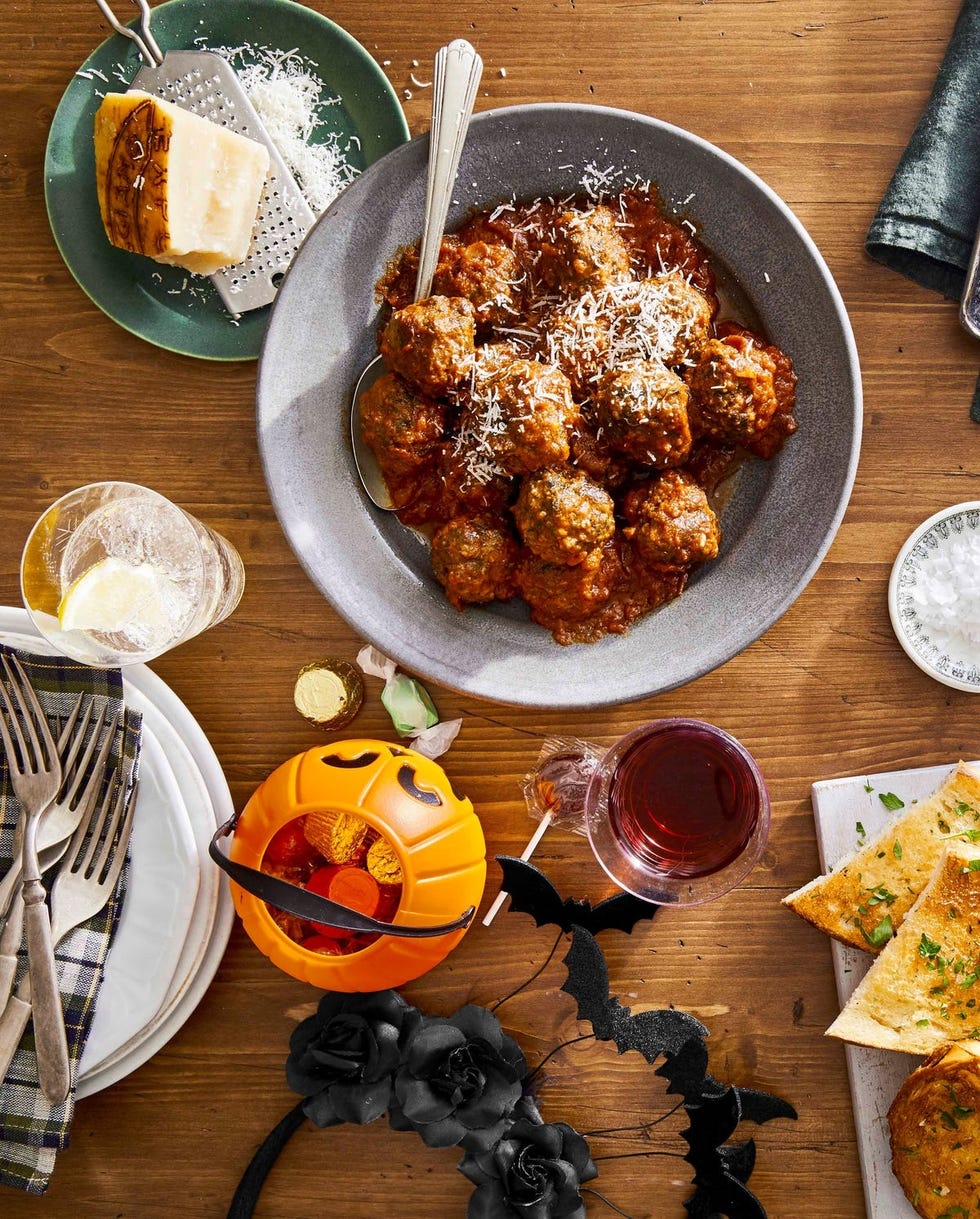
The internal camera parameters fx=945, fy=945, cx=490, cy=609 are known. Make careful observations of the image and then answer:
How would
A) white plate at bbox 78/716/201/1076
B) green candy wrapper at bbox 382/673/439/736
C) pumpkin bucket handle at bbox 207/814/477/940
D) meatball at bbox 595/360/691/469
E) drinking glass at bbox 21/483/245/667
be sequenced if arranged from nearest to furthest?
pumpkin bucket handle at bbox 207/814/477/940
meatball at bbox 595/360/691/469
drinking glass at bbox 21/483/245/667
white plate at bbox 78/716/201/1076
green candy wrapper at bbox 382/673/439/736

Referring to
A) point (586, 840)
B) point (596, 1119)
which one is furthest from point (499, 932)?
point (596, 1119)

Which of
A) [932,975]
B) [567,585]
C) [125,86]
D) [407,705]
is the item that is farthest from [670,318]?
[932,975]

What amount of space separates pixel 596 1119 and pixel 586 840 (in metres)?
0.69

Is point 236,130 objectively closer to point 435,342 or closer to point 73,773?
point 435,342

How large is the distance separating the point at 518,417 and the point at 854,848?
1.30m

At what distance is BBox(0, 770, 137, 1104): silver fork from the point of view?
2.11 m

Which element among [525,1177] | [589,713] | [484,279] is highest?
[484,279]

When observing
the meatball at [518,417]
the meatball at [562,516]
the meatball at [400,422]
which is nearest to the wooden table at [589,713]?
the meatball at [400,422]

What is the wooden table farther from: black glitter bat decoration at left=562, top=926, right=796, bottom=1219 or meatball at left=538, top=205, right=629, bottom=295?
meatball at left=538, top=205, right=629, bottom=295

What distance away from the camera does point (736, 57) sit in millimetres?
2252

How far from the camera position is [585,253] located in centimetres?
200

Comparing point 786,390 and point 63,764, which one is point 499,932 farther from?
point 786,390

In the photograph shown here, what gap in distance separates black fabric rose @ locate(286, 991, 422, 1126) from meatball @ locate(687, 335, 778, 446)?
1.52 meters

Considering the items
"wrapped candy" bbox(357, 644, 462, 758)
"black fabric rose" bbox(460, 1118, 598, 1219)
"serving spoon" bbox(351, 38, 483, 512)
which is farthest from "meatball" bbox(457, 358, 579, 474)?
"black fabric rose" bbox(460, 1118, 598, 1219)
